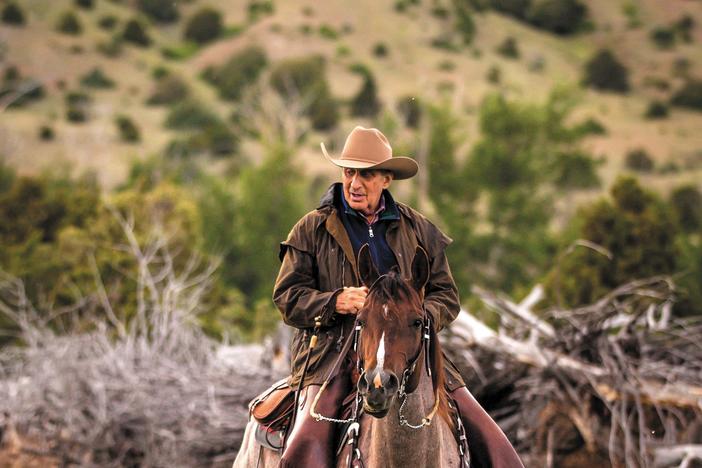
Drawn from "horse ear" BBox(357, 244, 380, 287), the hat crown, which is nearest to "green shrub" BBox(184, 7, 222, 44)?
the hat crown

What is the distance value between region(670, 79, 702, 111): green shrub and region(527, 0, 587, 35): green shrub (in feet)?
60.5

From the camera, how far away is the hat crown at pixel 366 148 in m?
5.91

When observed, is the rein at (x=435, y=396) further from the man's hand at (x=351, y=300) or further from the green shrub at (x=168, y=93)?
the green shrub at (x=168, y=93)

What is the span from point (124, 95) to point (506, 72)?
28360mm

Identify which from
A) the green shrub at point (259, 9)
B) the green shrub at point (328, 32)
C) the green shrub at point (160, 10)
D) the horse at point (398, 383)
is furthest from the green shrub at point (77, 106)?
the horse at point (398, 383)

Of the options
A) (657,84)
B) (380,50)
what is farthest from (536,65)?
(380,50)

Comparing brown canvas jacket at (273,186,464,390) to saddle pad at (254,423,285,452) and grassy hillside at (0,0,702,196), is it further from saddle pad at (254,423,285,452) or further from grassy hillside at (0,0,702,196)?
grassy hillside at (0,0,702,196)

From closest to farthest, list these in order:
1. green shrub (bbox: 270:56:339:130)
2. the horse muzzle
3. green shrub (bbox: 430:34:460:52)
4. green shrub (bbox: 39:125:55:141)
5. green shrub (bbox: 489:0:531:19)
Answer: the horse muzzle, green shrub (bbox: 39:125:55:141), green shrub (bbox: 270:56:339:130), green shrub (bbox: 430:34:460:52), green shrub (bbox: 489:0:531:19)

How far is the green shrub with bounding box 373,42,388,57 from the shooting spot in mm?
87562

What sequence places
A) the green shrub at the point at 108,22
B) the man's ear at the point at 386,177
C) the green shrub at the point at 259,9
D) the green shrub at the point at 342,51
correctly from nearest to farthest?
the man's ear at the point at 386,177
the green shrub at the point at 342,51
the green shrub at the point at 108,22
the green shrub at the point at 259,9

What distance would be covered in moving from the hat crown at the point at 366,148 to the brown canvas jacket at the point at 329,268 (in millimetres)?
241

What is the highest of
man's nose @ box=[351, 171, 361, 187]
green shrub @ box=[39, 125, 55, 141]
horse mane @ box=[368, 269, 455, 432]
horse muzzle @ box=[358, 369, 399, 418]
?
man's nose @ box=[351, 171, 361, 187]

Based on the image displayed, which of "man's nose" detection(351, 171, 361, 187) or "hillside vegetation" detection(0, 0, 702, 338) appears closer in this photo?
"man's nose" detection(351, 171, 361, 187)

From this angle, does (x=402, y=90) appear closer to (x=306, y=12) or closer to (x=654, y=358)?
(x=306, y=12)
